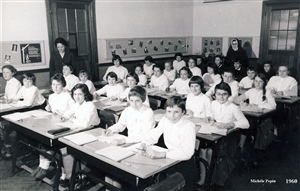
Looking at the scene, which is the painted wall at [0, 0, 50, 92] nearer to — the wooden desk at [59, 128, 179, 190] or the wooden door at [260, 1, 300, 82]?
the wooden desk at [59, 128, 179, 190]

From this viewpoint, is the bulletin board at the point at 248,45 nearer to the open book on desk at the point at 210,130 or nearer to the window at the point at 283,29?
the window at the point at 283,29

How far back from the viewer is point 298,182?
3.34 m

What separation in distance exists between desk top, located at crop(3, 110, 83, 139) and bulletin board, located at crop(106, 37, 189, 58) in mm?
3811

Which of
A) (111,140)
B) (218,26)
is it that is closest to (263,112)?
(111,140)

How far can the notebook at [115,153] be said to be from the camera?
2.21 metres

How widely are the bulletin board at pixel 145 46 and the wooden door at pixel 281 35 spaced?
235cm

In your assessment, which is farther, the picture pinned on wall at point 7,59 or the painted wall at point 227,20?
the painted wall at point 227,20

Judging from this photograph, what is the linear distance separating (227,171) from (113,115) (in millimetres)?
1515

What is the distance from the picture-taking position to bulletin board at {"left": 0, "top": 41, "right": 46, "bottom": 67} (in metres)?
5.38

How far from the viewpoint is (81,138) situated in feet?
8.62

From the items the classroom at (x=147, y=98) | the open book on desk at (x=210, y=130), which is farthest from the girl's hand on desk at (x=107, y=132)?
the open book on desk at (x=210, y=130)

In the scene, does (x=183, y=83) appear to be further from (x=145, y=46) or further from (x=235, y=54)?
(x=145, y=46)

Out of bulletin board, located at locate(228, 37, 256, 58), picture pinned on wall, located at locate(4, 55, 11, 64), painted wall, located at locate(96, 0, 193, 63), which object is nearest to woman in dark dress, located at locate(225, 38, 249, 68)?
bulletin board, located at locate(228, 37, 256, 58)

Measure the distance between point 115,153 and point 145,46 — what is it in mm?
5760
